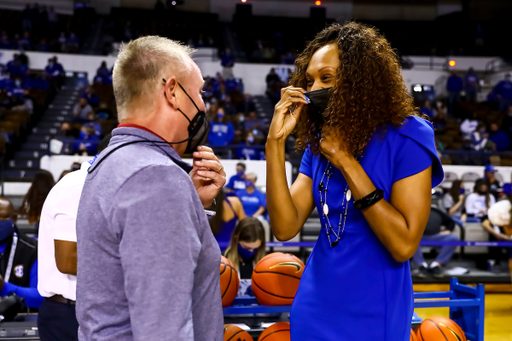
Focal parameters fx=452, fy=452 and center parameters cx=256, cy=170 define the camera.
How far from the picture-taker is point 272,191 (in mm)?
1593

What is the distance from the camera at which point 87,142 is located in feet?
32.6

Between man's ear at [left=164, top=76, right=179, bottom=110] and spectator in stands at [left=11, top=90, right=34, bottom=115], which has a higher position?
spectator in stands at [left=11, top=90, right=34, bottom=115]

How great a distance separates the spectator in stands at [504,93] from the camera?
50.0ft

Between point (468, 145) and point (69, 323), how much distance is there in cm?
1143

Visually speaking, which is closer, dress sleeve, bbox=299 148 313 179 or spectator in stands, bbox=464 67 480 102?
dress sleeve, bbox=299 148 313 179

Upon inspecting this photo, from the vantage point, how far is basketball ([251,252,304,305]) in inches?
103

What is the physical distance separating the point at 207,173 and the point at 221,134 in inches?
389

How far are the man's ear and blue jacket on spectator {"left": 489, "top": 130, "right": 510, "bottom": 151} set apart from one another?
42.7 feet

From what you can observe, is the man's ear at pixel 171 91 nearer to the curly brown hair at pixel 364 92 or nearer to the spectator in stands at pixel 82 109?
the curly brown hair at pixel 364 92

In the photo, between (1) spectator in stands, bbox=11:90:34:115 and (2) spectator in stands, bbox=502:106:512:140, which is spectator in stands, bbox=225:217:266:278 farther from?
(2) spectator in stands, bbox=502:106:512:140

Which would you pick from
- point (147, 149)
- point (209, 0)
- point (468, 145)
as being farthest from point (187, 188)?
point (209, 0)

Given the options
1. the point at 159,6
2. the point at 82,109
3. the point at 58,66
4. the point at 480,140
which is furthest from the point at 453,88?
the point at 58,66

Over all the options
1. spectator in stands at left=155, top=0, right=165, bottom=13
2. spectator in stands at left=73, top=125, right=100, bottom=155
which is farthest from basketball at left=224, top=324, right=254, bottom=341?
spectator in stands at left=155, top=0, right=165, bottom=13

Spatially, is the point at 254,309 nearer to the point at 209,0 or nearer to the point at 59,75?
the point at 59,75
